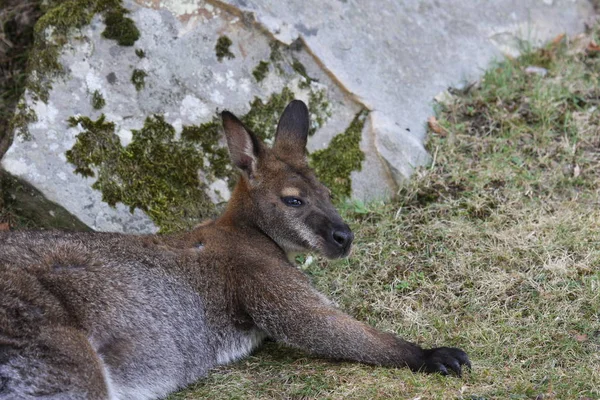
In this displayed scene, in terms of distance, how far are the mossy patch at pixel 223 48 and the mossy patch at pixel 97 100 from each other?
1.23m

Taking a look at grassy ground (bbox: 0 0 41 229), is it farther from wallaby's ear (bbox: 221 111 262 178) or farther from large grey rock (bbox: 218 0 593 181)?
wallaby's ear (bbox: 221 111 262 178)

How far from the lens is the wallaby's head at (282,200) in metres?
6.68

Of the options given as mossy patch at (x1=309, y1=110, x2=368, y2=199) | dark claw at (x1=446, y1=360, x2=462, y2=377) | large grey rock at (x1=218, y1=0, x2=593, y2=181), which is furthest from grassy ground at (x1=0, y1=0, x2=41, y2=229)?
dark claw at (x1=446, y1=360, x2=462, y2=377)

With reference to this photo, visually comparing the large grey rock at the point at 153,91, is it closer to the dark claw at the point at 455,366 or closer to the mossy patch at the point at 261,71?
the mossy patch at the point at 261,71

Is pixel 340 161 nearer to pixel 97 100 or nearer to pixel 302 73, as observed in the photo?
pixel 302 73

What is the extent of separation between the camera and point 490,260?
7.24 m

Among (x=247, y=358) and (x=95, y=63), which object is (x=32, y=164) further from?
(x=247, y=358)

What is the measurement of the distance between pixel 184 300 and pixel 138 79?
2.78 metres

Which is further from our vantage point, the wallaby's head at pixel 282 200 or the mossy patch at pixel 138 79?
the mossy patch at pixel 138 79

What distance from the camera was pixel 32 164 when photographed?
7566 mm

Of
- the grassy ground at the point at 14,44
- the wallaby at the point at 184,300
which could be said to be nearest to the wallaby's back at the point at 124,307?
the wallaby at the point at 184,300

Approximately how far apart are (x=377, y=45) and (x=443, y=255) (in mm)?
2748

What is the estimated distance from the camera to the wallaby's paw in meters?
5.86

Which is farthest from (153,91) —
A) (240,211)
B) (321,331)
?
(321,331)
